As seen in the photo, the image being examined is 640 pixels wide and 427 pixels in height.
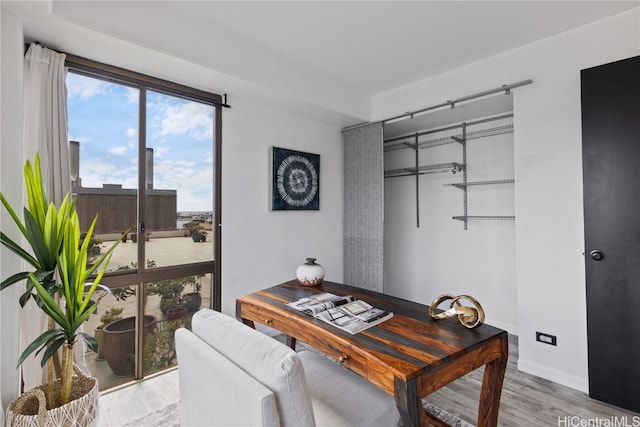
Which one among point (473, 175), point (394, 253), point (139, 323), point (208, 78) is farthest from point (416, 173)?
point (139, 323)

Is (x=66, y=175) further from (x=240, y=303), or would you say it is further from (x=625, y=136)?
(x=625, y=136)

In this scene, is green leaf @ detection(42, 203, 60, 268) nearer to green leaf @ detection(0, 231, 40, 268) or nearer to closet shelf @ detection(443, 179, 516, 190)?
green leaf @ detection(0, 231, 40, 268)

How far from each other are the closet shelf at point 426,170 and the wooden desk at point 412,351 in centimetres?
226

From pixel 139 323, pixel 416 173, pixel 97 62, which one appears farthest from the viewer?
pixel 416 173

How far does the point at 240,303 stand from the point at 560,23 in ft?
9.75

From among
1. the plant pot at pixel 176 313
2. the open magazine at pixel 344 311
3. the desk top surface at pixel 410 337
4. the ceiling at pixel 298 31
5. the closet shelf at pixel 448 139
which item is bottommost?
the plant pot at pixel 176 313

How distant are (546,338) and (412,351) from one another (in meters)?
1.86

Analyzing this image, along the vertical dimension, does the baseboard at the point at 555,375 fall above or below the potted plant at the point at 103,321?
below

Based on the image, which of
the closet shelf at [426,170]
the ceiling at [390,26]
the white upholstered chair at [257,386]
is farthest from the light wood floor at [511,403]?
the ceiling at [390,26]

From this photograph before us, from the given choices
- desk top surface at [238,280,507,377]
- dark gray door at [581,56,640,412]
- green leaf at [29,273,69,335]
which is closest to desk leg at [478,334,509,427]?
desk top surface at [238,280,507,377]

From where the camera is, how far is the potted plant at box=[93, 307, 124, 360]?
2346mm

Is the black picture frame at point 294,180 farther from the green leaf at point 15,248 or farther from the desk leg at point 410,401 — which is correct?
the desk leg at point 410,401

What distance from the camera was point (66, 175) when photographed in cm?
207
